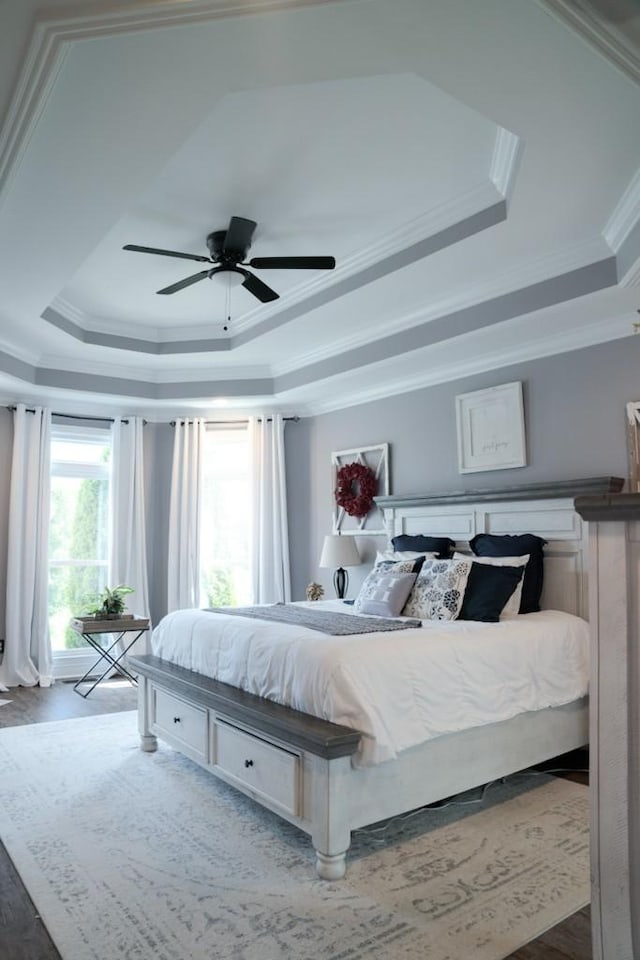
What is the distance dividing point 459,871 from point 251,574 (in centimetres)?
408

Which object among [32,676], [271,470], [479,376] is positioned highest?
[479,376]

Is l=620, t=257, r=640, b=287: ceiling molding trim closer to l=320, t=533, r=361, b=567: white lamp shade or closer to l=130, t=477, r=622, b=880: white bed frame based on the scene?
l=130, t=477, r=622, b=880: white bed frame

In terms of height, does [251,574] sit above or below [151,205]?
below

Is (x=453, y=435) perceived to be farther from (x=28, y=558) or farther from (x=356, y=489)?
(x=28, y=558)

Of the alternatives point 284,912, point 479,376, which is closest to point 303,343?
point 479,376

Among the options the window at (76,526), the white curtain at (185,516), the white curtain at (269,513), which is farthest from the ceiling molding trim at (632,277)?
the window at (76,526)

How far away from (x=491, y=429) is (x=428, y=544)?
2.95 ft

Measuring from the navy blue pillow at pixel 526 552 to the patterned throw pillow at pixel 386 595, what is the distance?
0.56 meters

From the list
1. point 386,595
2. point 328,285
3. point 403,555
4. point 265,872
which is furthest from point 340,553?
point 265,872

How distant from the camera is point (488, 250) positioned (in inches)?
143

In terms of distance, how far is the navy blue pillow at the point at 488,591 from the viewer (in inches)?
141

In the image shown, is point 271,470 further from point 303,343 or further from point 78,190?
Result: point 78,190

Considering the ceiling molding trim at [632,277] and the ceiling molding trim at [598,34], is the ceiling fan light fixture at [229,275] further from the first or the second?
the ceiling molding trim at [598,34]

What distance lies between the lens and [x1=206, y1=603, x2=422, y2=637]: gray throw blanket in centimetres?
319
